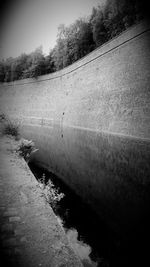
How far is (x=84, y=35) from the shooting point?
60.1 feet

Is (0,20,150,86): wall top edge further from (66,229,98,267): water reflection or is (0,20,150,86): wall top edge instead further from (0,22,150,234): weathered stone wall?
(66,229,98,267): water reflection

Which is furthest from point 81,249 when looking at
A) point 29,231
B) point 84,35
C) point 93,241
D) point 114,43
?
point 84,35

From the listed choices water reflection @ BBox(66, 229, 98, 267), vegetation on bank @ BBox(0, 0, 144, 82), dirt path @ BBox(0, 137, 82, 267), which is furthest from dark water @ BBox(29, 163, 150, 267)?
vegetation on bank @ BBox(0, 0, 144, 82)

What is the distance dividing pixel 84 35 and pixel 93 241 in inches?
717

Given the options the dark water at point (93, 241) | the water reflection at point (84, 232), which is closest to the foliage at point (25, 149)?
the water reflection at point (84, 232)

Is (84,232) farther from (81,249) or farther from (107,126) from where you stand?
(107,126)

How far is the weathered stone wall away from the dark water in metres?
0.27

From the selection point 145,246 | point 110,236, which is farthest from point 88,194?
point 145,246

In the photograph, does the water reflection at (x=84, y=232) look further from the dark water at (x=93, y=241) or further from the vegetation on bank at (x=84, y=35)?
the vegetation on bank at (x=84, y=35)

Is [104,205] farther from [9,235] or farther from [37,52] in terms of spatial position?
[37,52]

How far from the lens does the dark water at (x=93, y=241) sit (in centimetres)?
277

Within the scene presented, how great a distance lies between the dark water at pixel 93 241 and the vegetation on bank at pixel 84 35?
11377mm

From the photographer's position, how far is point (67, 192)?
16.7ft

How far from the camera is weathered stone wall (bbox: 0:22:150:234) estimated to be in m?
4.79
